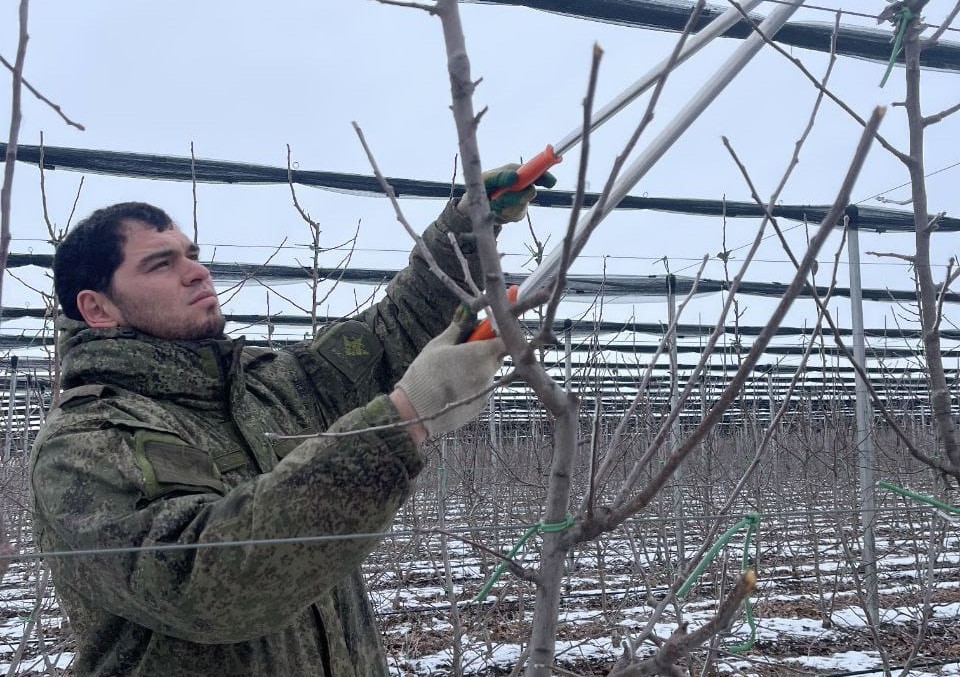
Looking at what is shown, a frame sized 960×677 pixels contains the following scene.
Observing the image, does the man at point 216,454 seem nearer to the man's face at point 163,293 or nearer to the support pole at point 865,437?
the man's face at point 163,293

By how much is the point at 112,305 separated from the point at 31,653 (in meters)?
4.14

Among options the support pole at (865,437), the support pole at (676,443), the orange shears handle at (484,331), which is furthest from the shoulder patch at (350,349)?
the support pole at (865,437)

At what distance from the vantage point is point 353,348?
1724 mm

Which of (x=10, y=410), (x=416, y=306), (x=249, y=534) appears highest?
(x=416, y=306)

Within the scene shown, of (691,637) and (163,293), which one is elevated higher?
(163,293)

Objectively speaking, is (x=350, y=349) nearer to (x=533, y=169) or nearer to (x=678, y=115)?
(x=533, y=169)

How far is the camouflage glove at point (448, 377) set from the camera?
111 centimetres

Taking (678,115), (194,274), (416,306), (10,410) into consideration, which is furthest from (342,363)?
(10,410)

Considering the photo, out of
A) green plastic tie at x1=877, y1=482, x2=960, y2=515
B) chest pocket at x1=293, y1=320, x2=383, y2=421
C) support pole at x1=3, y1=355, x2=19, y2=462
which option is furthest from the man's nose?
support pole at x1=3, y1=355, x2=19, y2=462

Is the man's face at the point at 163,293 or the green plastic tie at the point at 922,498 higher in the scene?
the man's face at the point at 163,293

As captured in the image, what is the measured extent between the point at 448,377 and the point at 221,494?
1.43ft

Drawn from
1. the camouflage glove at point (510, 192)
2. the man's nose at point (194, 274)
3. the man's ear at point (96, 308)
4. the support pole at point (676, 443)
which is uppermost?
the camouflage glove at point (510, 192)

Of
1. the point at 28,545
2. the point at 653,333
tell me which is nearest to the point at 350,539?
the point at 28,545

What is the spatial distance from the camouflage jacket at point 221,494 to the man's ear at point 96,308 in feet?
0.23
